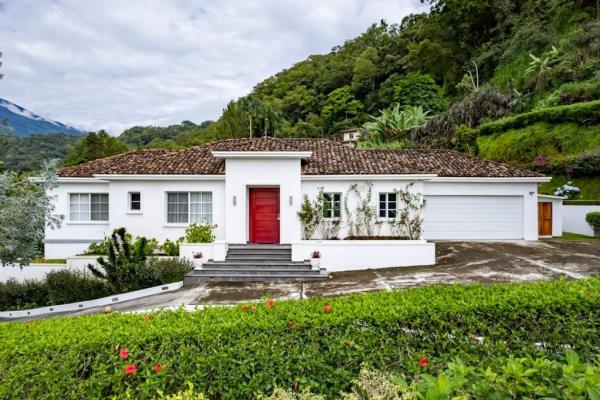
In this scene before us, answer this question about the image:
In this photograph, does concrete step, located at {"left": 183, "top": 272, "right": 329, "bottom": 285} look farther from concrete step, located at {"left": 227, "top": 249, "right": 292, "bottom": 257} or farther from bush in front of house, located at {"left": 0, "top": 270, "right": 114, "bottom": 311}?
bush in front of house, located at {"left": 0, "top": 270, "right": 114, "bottom": 311}

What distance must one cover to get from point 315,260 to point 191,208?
6759mm

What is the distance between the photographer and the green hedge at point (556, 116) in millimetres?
24391

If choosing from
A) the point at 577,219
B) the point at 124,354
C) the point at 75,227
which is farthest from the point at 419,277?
the point at 75,227

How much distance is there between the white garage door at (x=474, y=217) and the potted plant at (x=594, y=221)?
4.59 m

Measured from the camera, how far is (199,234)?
1504 cm

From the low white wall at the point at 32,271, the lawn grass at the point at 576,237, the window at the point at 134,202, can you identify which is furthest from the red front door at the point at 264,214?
the lawn grass at the point at 576,237

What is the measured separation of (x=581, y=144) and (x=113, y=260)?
29.3m

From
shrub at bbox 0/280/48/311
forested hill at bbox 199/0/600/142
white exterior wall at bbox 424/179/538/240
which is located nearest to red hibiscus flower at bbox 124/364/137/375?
shrub at bbox 0/280/48/311

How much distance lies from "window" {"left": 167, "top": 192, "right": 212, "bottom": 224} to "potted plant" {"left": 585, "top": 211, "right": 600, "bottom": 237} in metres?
20.8

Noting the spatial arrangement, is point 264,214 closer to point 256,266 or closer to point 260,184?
point 260,184

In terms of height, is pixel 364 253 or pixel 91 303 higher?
pixel 364 253

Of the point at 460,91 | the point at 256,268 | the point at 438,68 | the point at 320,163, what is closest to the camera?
the point at 256,268

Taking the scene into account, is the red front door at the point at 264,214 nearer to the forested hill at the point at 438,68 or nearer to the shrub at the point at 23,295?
the shrub at the point at 23,295

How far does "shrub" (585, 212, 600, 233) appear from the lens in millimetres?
19141
